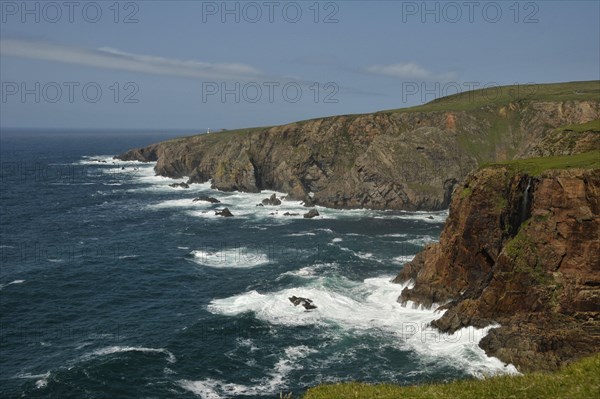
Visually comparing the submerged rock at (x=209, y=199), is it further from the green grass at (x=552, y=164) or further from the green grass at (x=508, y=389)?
the green grass at (x=508, y=389)

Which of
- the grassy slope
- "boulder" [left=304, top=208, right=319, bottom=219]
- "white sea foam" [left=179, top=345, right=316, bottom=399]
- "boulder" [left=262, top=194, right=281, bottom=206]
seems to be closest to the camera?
"white sea foam" [left=179, top=345, right=316, bottom=399]

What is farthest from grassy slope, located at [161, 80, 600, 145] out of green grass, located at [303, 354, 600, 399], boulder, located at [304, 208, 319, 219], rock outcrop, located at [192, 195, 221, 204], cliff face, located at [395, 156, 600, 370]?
green grass, located at [303, 354, 600, 399]

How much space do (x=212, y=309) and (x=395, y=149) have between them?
263 ft

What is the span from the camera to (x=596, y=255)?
44938 millimetres

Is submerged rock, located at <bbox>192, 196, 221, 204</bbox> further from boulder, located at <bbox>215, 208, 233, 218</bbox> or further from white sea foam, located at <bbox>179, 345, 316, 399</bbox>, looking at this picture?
white sea foam, located at <bbox>179, 345, 316, 399</bbox>

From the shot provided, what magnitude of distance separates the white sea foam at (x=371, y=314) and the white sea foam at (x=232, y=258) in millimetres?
14575

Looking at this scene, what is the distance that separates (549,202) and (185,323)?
41170mm

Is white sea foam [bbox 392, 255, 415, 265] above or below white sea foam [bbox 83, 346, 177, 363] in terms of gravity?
above

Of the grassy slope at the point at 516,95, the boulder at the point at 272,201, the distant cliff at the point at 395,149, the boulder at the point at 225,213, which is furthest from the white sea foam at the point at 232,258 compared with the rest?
the grassy slope at the point at 516,95

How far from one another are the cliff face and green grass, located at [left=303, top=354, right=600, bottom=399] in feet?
90.8

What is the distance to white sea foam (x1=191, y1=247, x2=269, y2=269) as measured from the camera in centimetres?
7790

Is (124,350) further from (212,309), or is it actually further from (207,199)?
(207,199)

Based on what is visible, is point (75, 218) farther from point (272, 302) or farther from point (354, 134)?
point (354, 134)

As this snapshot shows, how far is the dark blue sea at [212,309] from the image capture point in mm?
43406
